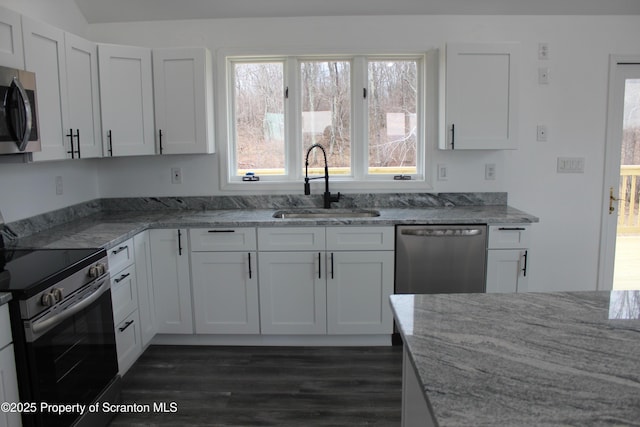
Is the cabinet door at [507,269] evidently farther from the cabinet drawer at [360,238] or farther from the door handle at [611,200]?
the door handle at [611,200]

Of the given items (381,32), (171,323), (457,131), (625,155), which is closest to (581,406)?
(457,131)

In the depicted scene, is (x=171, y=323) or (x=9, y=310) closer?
(x=9, y=310)

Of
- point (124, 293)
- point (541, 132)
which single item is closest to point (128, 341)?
point (124, 293)

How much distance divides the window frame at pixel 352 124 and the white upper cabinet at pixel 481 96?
30cm

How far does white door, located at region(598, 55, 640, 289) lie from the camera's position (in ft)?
11.7

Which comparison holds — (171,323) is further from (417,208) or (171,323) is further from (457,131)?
(457,131)

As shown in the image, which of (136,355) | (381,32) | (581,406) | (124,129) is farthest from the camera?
(381,32)

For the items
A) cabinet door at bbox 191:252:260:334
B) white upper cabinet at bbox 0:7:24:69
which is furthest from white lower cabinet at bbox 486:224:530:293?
white upper cabinet at bbox 0:7:24:69

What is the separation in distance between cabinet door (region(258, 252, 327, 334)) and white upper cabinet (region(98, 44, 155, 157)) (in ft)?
→ 3.87

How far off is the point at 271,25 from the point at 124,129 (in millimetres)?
1278

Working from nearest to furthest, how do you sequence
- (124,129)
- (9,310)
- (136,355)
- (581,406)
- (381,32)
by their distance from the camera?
(581,406)
(9,310)
(136,355)
(124,129)
(381,32)

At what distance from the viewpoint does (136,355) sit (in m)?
2.92

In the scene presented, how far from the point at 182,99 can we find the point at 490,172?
7.54ft

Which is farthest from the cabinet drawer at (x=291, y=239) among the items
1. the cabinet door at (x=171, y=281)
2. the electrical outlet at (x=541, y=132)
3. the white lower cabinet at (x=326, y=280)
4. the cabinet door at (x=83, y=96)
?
the electrical outlet at (x=541, y=132)
